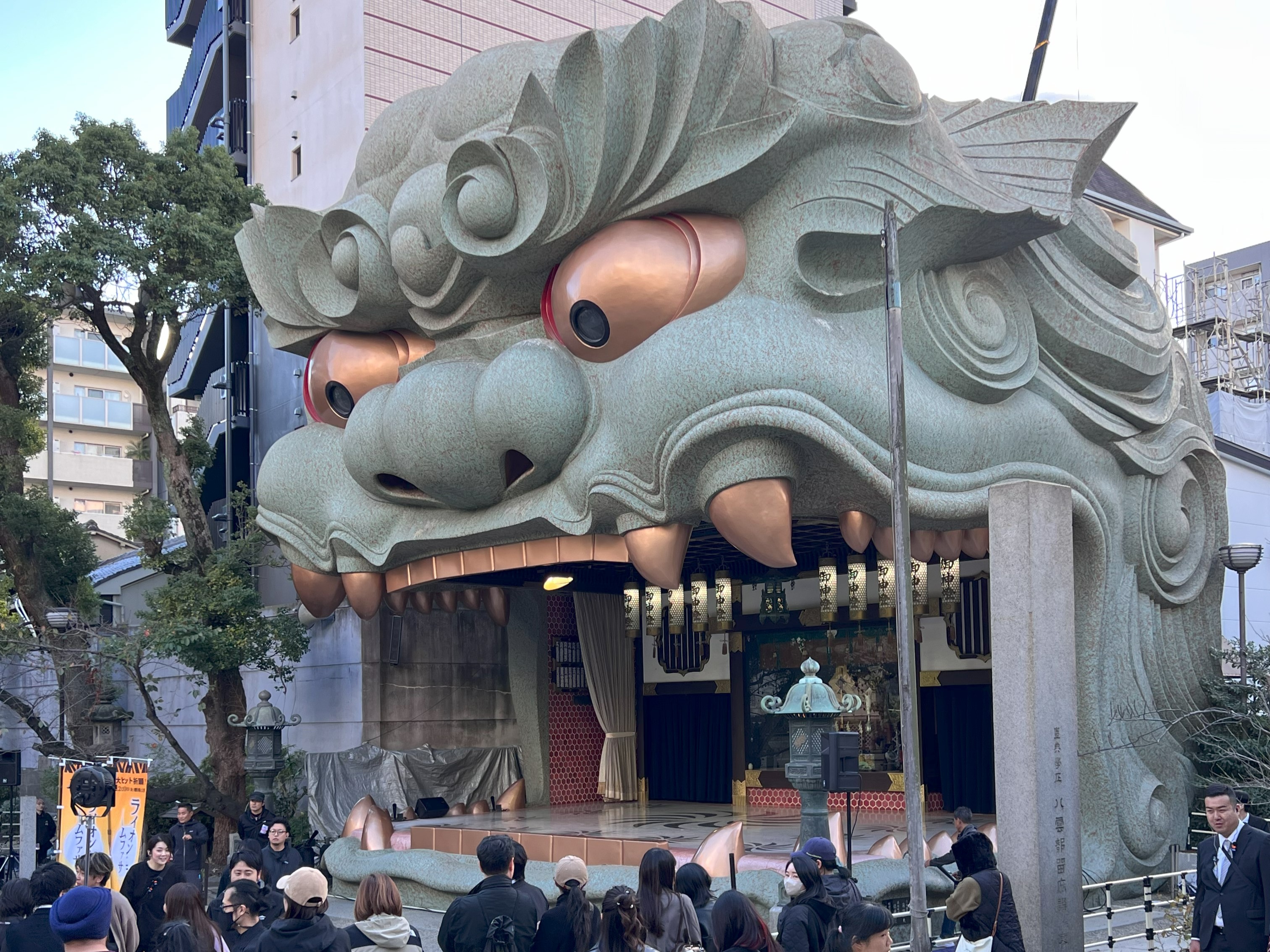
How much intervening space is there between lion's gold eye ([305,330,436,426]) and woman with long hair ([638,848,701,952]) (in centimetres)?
1006

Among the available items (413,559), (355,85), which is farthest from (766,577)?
(355,85)

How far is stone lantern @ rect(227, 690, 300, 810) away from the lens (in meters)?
17.0

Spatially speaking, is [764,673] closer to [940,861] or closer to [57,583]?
[940,861]

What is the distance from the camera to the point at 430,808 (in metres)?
17.9

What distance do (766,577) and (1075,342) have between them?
6.69m

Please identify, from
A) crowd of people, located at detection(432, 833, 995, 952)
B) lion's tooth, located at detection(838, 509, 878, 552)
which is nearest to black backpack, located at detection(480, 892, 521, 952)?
crowd of people, located at detection(432, 833, 995, 952)

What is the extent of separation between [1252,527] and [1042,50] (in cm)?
785

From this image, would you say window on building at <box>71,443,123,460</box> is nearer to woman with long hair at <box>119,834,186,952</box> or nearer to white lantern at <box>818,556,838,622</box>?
white lantern at <box>818,556,838,622</box>

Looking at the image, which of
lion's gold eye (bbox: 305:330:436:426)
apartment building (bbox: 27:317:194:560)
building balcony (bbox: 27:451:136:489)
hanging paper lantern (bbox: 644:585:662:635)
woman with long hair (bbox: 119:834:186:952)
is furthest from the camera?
apartment building (bbox: 27:317:194:560)

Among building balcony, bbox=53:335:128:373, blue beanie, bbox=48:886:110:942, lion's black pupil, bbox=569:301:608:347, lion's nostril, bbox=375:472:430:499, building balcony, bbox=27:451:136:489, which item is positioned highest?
building balcony, bbox=53:335:128:373

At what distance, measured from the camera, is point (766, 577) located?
64.9 ft

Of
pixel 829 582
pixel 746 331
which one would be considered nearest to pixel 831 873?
pixel 746 331

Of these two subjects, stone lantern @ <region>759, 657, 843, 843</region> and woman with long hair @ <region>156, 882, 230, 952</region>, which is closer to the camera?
woman with long hair @ <region>156, 882, 230, 952</region>

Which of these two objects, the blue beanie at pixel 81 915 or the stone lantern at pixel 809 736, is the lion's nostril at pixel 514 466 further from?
the blue beanie at pixel 81 915
